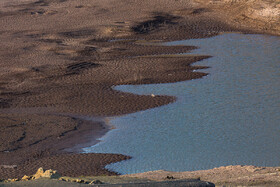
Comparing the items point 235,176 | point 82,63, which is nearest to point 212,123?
point 235,176

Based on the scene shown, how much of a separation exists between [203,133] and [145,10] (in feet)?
56.2

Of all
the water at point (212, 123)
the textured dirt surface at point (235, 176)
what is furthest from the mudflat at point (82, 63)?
the textured dirt surface at point (235, 176)

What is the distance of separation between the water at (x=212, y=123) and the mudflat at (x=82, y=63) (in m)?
0.71

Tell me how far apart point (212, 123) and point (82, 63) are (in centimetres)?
862

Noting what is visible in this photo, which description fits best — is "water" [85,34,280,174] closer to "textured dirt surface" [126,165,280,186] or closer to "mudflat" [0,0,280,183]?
"mudflat" [0,0,280,183]

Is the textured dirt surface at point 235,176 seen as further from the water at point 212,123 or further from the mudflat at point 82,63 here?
the mudflat at point 82,63

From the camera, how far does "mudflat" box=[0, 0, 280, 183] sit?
1388 cm

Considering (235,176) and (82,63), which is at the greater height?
(235,176)

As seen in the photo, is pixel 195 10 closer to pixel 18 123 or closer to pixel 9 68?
pixel 9 68

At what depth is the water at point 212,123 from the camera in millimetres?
12438

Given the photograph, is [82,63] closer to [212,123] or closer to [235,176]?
[212,123]

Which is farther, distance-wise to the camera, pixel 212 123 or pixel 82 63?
pixel 82 63

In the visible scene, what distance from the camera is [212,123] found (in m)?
15.1

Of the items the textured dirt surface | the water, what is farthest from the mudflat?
the textured dirt surface
